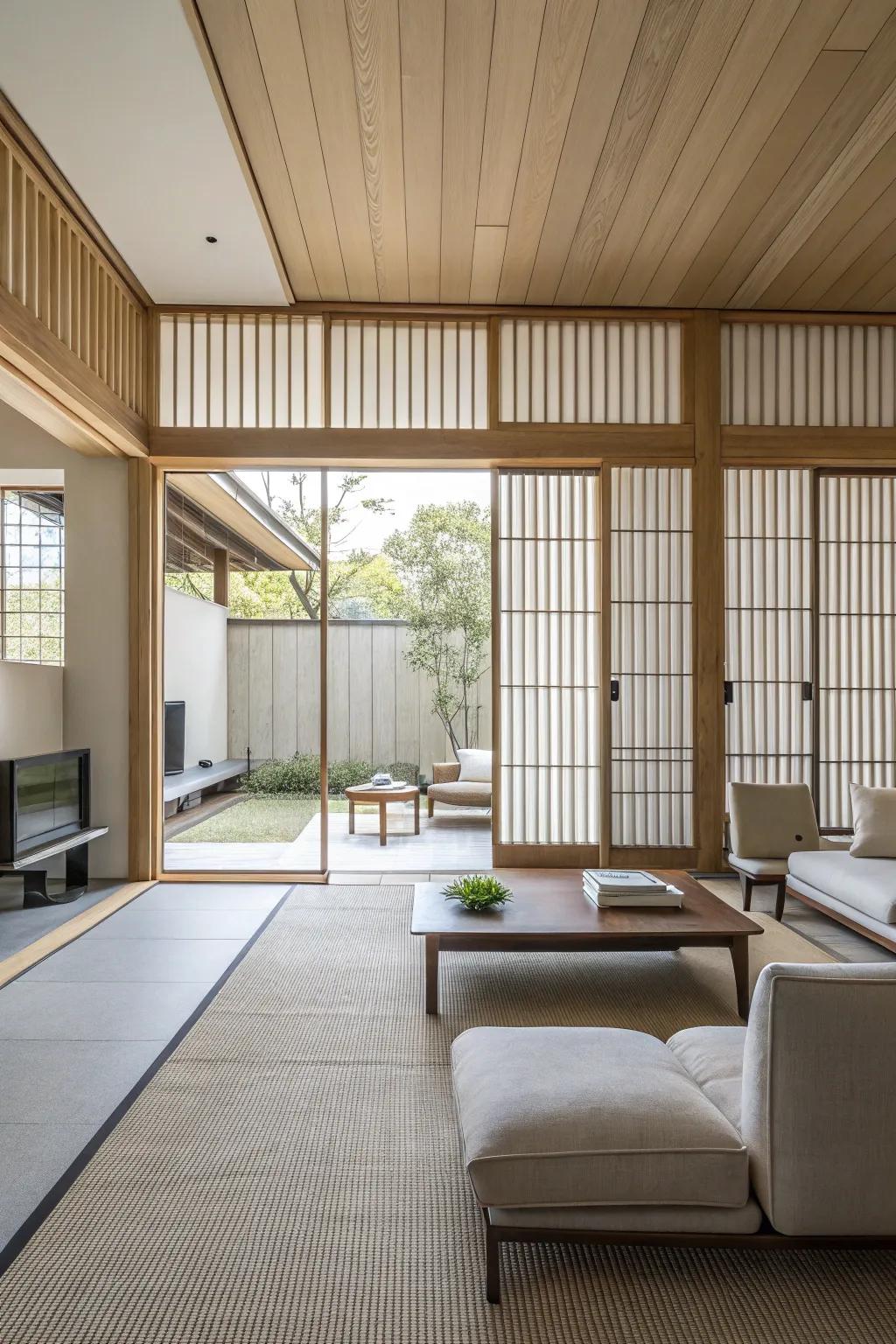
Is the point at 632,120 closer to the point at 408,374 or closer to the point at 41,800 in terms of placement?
the point at 408,374

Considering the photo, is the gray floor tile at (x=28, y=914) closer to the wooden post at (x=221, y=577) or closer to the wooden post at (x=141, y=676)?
the wooden post at (x=141, y=676)

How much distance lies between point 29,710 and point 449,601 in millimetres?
5205

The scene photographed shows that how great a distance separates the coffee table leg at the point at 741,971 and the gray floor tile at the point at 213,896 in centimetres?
225

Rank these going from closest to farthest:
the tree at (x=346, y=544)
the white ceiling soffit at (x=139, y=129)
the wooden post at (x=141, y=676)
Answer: the white ceiling soffit at (x=139, y=129), the wooden post at (x=141, y=676), the tree at (x=346, y=544)

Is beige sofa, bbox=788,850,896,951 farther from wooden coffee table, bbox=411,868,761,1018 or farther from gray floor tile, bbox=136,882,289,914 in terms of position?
gray floor tile, bbox=136,882,289,914

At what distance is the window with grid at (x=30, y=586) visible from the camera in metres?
6.16

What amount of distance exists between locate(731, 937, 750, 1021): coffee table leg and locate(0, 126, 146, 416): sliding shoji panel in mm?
3540

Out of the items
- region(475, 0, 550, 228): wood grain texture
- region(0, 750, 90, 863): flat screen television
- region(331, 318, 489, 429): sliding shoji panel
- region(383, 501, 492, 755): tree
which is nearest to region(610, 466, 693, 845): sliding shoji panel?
region(331, 318, 489, 429): sliding shoji panel

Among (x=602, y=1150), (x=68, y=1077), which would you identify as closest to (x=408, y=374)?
(x=68, y=1077)

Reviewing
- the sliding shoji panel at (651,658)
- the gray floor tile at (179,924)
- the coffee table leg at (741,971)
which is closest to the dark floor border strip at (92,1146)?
the gray floor tile at (179,924)

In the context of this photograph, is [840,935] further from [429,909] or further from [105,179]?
[105,179]

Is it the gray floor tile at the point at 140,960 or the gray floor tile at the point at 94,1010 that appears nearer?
the gray floor tile at the point at 94,1010

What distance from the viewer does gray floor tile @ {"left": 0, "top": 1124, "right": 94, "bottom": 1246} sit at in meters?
1.83

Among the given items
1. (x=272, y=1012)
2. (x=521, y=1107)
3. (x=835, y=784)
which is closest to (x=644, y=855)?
(x=835, y=784)
